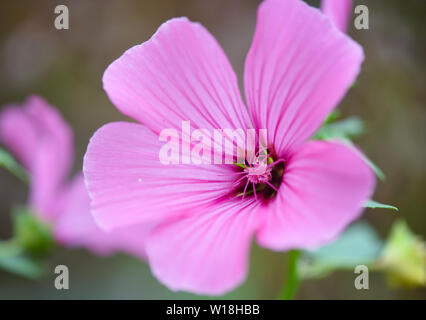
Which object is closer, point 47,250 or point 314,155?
point 314,155

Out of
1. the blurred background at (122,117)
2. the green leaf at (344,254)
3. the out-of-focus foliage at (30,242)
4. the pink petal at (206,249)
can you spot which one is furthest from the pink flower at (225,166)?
the blurred background at (122,117)

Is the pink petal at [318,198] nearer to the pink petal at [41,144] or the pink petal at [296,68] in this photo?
the pink petal at [296,68]

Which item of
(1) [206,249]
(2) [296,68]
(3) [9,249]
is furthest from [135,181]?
(3) [9,249]

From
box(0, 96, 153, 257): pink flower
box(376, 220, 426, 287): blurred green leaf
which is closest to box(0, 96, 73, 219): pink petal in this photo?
box(0, 96, 153, 257): pink flower

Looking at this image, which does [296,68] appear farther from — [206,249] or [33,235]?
[33,235]
